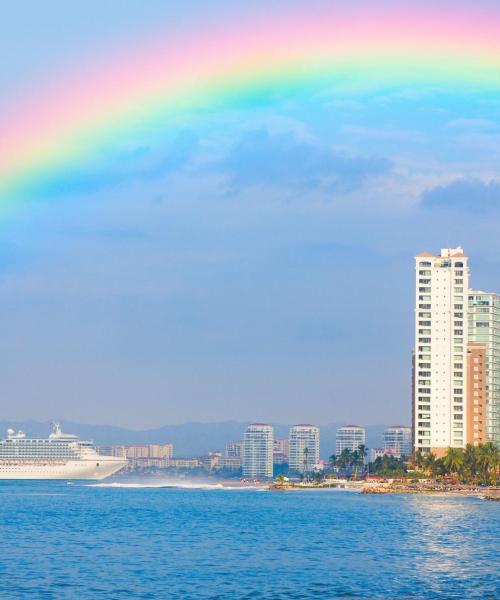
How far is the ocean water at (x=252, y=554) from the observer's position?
212 ft

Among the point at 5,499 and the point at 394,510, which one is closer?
the point at 394,510

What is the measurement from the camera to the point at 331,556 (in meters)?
83.9

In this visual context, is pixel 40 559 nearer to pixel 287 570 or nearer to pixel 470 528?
pixel 287 570

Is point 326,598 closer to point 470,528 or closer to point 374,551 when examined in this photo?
point 374,551

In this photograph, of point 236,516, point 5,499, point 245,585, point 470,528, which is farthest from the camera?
point 5,499

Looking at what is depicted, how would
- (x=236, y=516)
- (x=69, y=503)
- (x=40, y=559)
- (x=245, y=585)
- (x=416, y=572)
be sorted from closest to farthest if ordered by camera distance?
(x=245, y=585), (x=416, y=572), (x=40, y=559), (x=236, y=516), (x=69, y=503)

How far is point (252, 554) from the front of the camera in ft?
283

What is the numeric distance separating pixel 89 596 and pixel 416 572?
71.0ft

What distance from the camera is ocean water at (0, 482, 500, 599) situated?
64.7 metres

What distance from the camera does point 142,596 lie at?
62.0 m

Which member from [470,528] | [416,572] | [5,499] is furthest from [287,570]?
[5,499]

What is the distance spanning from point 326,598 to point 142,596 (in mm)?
9721

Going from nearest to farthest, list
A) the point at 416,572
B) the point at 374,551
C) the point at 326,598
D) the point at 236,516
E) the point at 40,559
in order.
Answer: the point at 326,598, the point at 416,572, the point at 40,559, the point at 374,551, the point at 236,516

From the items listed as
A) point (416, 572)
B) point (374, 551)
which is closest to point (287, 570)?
point (416, 572)
